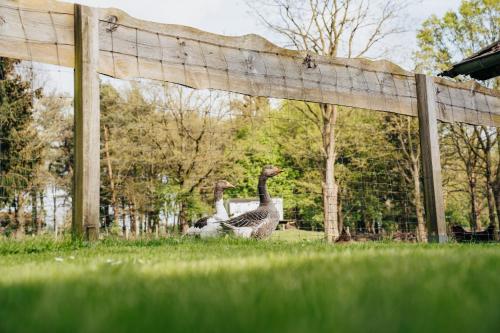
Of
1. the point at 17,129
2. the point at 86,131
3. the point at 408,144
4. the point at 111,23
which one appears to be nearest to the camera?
the point at 86,131

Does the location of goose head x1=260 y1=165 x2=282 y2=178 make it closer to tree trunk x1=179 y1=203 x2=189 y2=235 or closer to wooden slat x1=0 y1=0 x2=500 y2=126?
wooden slat x1=0 y1=0 x2=500 y2=126

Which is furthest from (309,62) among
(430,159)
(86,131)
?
(86,131)

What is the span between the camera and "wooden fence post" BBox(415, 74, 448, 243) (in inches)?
307

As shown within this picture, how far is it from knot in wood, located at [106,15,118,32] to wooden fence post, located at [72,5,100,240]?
213mm

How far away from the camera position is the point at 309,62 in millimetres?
7406

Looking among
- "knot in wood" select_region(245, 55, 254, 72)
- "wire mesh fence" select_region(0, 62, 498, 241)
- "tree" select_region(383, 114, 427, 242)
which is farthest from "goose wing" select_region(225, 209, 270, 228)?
"tree" select_region(383, 114, 427, 242)

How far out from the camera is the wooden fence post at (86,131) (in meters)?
5.46

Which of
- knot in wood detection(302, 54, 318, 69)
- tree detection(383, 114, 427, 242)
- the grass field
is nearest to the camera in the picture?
the grass field

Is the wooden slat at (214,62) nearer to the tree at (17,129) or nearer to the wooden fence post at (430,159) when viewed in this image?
the wooden fence post at (430,159)

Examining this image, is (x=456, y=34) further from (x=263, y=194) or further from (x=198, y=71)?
(x=198, y=71)

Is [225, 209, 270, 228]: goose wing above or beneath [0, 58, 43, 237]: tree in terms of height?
beneath

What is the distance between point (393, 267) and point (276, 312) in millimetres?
1255

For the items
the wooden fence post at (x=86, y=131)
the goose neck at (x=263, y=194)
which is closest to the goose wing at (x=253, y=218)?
the goose neck at (x=263, y=194)

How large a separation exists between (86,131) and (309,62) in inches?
131
